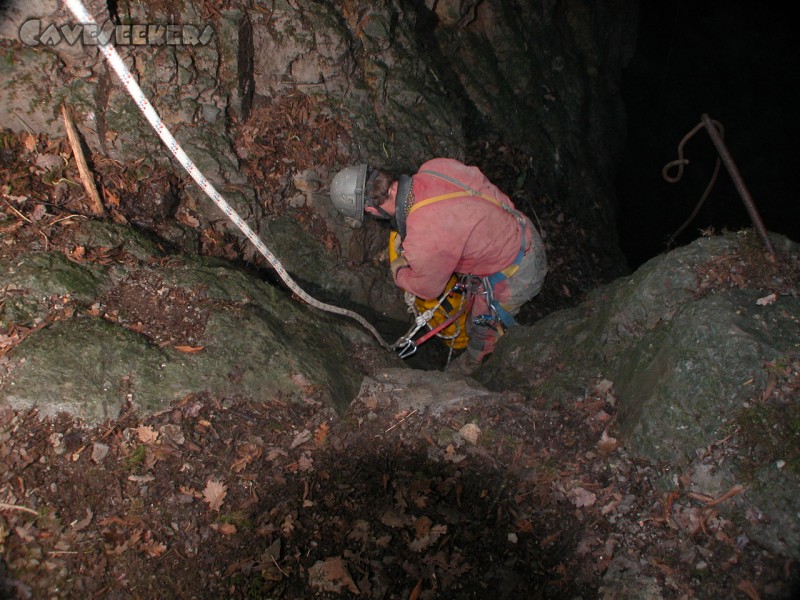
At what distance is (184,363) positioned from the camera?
346cm

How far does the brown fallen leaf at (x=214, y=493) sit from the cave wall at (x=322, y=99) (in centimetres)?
268

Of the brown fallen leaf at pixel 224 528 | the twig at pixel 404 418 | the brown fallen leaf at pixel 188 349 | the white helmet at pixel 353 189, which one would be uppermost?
the white helmet at pixel 353 189

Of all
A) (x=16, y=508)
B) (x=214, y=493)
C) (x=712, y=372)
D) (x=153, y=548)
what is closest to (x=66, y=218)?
(x=16, y=508)

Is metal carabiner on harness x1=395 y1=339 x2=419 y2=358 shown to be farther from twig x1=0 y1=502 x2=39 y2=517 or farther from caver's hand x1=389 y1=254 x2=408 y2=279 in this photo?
twig x1=0 y1=502 x2=39 y2=517

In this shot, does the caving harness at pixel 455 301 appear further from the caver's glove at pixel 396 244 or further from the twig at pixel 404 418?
the twig at pixel 404 418

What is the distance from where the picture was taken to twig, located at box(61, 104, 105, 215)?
4.09m

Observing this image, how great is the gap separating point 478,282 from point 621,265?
4230mm

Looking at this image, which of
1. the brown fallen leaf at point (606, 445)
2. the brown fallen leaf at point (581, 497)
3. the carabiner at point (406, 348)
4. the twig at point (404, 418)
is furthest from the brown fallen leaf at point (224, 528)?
the carabiner at point (406, 348)

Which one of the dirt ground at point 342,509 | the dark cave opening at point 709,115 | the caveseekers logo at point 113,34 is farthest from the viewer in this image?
the dark cave opening at point 709,115

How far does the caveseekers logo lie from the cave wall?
1.8 inches

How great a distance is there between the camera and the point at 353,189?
455cm

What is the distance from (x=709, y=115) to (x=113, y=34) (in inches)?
373

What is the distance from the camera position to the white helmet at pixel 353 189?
448 centimetres

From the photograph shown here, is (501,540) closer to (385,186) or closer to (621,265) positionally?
(385,186)
